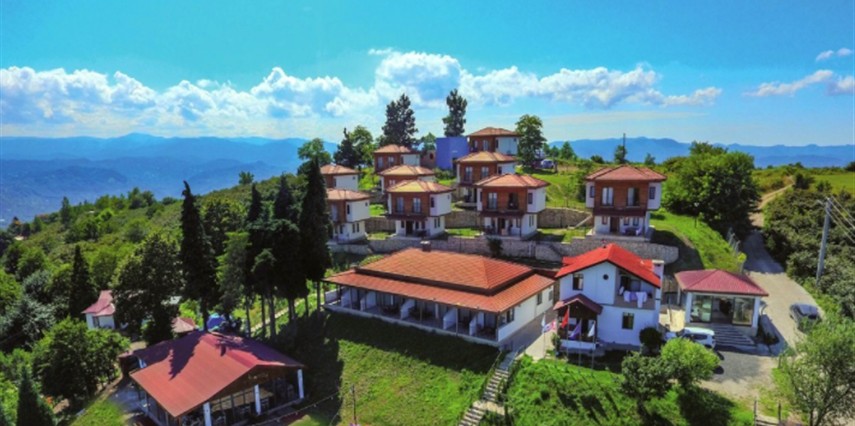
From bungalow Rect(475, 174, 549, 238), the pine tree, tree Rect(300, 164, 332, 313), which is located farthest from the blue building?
the pine tree

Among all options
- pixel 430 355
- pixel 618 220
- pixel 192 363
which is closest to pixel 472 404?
pixel 430 355

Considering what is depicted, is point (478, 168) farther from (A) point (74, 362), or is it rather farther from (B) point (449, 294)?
(A) point (74, 362)

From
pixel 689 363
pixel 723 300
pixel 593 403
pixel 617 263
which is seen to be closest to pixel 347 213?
pixel 617 263

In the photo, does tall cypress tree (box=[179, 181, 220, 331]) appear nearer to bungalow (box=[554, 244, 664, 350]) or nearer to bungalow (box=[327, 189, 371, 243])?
bungalow (box=[327, 189, 371, 243])

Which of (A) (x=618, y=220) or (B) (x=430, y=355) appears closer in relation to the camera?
(B) (x=430, y=355)

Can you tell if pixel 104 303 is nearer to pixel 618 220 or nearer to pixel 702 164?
pixel 618 220

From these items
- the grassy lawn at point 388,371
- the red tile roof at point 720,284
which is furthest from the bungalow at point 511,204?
the grassy lawn at point 388,371
